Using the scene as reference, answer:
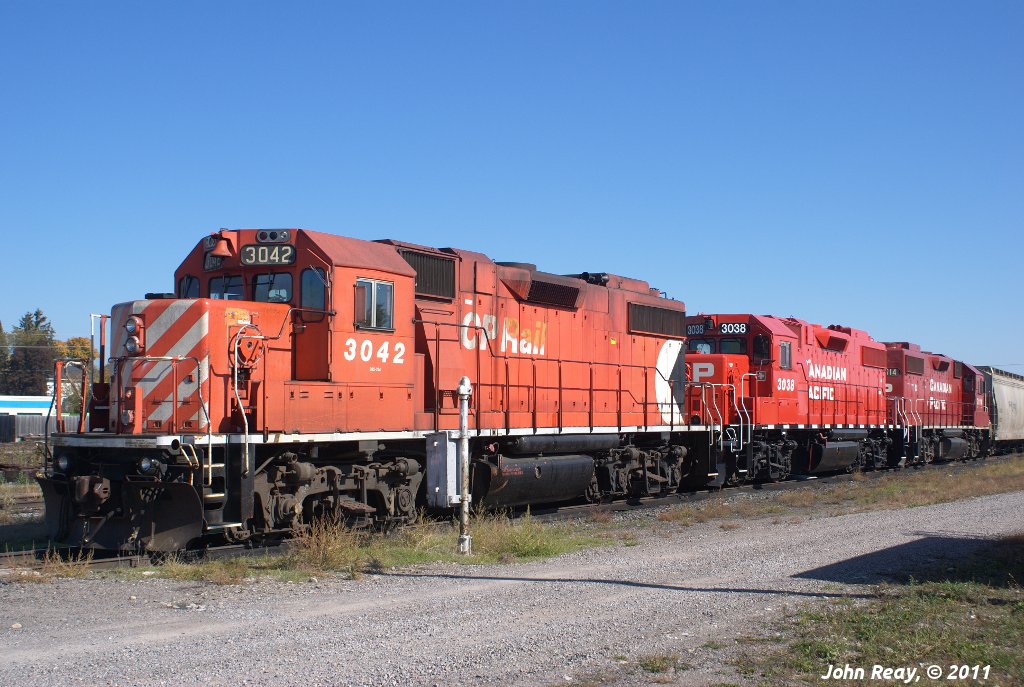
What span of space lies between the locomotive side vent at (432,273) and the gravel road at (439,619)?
15.1 feet

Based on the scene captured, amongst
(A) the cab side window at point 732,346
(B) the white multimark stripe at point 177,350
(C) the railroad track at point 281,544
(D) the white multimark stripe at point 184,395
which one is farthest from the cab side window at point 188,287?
(A) the cab side window at point 732,346

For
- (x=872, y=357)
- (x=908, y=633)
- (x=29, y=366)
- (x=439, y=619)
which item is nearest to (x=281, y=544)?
(x=439, y=619)

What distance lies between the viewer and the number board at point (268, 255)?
11633 millimetres

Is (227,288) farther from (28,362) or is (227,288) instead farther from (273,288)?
(28,362)

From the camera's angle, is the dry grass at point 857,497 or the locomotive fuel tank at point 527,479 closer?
the locomotive fuel tank at point 527,479

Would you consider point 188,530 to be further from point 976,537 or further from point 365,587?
point 976,537

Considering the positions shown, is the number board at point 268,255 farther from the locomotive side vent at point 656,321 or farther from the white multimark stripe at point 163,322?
A: the locomotive side vent at point 656,321

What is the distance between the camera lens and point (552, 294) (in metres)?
Result: 16.4

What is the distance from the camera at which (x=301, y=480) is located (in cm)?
1123

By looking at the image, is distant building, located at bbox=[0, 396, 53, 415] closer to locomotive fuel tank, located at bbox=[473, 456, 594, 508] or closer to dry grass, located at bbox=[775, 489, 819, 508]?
locomotive fuel tank, located at bbox=[473, 456, 594, 508]

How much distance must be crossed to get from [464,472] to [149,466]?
3.49 meters

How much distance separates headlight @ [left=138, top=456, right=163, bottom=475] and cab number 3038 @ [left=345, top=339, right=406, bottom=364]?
8.36ft

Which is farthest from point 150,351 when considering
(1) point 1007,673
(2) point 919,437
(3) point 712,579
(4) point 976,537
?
(2) point 919,437

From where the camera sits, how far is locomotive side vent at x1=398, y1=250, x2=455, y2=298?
13445 mm
